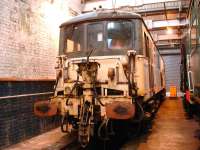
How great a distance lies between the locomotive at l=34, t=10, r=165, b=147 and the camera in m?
5.39

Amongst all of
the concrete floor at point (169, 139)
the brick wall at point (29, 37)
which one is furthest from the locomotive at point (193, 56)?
the brick wall at point (29, 37)

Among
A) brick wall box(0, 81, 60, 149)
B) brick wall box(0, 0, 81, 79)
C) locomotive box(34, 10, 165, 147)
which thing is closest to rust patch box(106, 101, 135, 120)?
locomotive box(34, 10, 165, 147)

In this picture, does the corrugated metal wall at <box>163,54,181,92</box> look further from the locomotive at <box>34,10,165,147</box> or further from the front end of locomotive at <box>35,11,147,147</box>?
the front end of locomotive at <box>35,11,147,147</box>

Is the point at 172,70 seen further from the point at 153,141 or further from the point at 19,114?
the point at 19,114

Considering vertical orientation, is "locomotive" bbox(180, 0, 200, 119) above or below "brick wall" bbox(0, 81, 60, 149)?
above

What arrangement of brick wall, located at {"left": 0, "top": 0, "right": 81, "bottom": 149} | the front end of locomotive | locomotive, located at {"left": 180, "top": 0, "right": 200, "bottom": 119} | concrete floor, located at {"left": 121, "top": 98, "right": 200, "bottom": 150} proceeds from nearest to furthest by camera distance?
locomotive, located at {"left": 180, "top": 0, "right": 200, "bottom": 119} < the front end of locomotive < concrete floor, located at {"left": 121, "top": 98, "right": 200, "bottom": 150} < brick wall, located at {"left": 0, "top": 0, "right": 81, "bottom": 149}

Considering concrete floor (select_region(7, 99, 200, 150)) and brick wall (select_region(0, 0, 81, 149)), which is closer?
concrete floor (select_region(7, 99, 200, 150))

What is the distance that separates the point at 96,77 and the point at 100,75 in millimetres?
101

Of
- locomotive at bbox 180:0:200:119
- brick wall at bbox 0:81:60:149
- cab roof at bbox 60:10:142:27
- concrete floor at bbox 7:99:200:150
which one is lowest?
concrete floor at bbox 7:99:200:150

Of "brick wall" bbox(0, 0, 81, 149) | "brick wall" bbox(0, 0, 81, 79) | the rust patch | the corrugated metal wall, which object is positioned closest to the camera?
the rust patch

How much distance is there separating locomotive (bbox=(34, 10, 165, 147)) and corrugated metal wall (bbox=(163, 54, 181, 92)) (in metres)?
16.1

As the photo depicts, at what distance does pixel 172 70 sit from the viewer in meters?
21.8

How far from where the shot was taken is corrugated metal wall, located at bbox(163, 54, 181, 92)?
21.5 metres

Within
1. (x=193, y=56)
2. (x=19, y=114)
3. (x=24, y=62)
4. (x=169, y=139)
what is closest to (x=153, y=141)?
(x=169, y=139)
